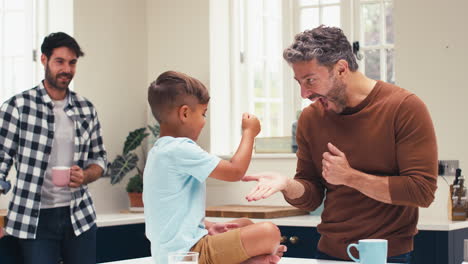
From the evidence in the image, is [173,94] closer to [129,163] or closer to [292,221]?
[292,221]

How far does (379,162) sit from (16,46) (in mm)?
3047

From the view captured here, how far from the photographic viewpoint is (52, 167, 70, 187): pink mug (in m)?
3.04

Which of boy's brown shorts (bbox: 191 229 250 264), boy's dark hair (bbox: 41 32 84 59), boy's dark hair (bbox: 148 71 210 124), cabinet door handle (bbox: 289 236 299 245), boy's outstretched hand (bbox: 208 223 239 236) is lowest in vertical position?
cabinet door handle (bbox: 289 236 299 245)

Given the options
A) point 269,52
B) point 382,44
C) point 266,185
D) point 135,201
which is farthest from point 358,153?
point 269,52

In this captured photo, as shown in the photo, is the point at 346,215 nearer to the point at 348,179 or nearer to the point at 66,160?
the point at 348,179

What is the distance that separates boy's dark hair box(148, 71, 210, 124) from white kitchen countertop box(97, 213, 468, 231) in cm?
174

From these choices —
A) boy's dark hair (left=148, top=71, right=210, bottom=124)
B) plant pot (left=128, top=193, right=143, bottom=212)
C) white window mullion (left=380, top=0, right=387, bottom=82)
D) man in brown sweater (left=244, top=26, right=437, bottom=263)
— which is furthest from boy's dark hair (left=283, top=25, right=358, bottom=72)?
plant pot (left=128, top=193, right=143, bottom=212)

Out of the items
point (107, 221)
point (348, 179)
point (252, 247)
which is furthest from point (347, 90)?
point (107, 221)

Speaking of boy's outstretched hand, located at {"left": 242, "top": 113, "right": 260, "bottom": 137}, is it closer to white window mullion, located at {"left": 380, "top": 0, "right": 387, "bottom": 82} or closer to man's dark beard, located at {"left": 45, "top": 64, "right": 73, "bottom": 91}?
man's dark beard, located at {"left": 45, "top": 64, "right": 73, "bottom": 91}

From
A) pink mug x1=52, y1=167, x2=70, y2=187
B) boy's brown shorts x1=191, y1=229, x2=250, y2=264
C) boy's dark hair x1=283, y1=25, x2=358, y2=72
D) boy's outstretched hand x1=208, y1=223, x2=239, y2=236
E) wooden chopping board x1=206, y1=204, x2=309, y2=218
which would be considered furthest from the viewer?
wooden chopping board x1=206, y1=204, x2=309, y2=218

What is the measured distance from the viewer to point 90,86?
4527mm

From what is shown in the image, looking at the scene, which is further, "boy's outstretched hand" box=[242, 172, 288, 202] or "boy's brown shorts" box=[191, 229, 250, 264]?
Result: "boy's outstretched hand" box=[242, 172, 288, 202]

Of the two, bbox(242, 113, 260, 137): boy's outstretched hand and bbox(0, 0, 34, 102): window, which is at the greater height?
bbox(0, 0, 34, 102): window

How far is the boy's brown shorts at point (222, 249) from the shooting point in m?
1.73
